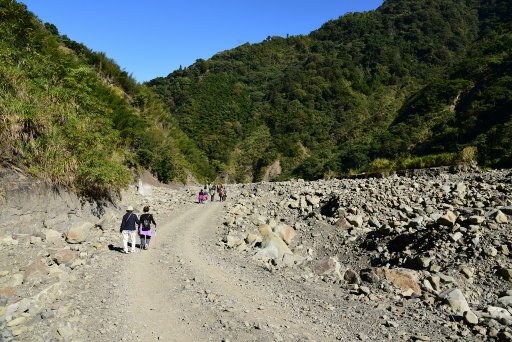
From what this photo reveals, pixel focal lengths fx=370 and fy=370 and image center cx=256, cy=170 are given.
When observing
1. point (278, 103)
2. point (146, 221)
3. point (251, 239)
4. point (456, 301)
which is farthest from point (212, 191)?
point (278, 103)

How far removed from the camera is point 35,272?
8.95 meters

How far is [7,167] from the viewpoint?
11719 millimetres

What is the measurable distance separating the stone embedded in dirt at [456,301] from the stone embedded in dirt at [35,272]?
9232mm

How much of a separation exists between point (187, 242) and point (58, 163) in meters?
5.39

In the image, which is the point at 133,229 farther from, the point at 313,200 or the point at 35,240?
the point at 313,200

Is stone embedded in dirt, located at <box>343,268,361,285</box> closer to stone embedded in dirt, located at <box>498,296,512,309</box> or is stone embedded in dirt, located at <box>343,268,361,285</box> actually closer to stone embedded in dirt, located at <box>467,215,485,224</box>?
stone embedded in dirt, located at <box>498,296,512,309</box>

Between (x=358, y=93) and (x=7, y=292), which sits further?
(x=358, y=93)

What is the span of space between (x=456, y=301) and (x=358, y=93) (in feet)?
306

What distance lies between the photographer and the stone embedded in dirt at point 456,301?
7.56 meters

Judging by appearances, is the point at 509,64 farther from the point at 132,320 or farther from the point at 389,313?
the point at 132,320

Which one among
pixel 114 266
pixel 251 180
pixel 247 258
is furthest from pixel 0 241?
pixel 251 180

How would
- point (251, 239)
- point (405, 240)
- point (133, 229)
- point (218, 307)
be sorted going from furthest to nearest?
point (251, 239), point (133, 229), point (405, 240), point (218, 307)

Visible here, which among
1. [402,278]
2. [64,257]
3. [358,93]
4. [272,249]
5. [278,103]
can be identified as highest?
[358,93]

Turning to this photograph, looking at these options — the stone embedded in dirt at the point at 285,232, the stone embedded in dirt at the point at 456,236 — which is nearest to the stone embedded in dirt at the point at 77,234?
the stone embedded in dirt at the point at 285,232
